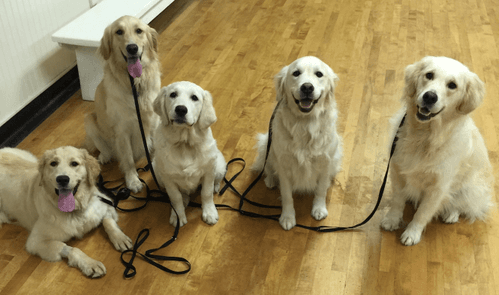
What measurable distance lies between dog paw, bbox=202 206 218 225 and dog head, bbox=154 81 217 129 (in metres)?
0.51

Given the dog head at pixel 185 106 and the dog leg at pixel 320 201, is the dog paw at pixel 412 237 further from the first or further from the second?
the dog head at pixel 185 106

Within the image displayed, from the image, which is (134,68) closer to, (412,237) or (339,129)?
(339,129)

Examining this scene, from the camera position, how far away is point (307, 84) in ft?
6.87

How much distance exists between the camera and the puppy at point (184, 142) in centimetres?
220

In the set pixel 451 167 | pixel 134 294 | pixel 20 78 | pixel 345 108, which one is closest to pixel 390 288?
pixel 451 167

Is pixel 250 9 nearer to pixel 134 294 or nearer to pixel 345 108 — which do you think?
pixel 345 108

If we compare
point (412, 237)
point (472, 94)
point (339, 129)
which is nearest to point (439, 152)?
point (472, 94)

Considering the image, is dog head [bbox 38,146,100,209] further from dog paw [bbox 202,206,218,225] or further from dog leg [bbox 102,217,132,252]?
dog paw [bbox 202,206,218,225]

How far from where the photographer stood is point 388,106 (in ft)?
11.5

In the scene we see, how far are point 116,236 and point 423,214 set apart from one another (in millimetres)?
A: 1574

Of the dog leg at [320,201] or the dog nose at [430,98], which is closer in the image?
the dog nose at [430,98]

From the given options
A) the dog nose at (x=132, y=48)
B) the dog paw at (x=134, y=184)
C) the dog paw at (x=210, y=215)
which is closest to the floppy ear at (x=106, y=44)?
the dog nose at (x=132, y=48)

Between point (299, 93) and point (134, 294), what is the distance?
1212 mm

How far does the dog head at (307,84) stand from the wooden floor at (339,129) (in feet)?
2.31
